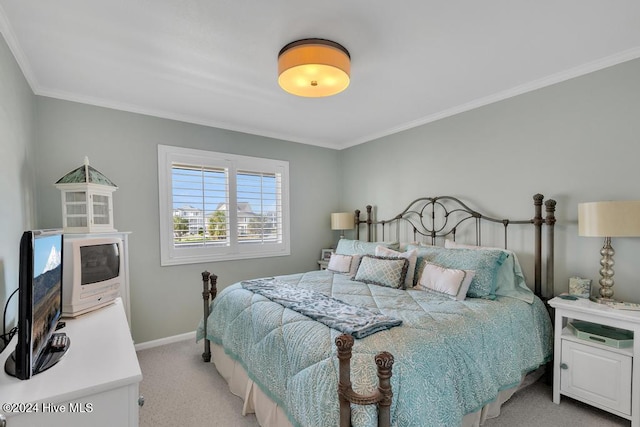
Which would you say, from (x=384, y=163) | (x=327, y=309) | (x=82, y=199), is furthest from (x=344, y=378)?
(x=384, y=163)

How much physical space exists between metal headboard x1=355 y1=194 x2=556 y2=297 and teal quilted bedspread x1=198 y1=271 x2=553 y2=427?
1.69ft

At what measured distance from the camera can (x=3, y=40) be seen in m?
1.81

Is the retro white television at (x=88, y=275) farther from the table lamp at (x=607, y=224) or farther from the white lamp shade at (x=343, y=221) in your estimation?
the table lamp at (x=607, y=224)

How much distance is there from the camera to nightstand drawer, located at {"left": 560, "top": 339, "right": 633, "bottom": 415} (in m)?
1.94

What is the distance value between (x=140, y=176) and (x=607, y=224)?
4.07m

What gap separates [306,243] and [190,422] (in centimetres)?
270

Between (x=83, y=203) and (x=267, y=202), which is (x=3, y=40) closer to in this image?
(x=83, y=203)

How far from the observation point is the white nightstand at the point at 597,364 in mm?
1898

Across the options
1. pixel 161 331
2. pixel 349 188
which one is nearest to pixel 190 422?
pixel 161 331

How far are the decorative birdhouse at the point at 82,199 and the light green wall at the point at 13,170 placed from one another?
23cm

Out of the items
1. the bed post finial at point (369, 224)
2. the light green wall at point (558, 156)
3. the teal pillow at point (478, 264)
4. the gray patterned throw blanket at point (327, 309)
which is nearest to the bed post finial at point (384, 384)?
the gray patterned throw blanket at point (327, 309)

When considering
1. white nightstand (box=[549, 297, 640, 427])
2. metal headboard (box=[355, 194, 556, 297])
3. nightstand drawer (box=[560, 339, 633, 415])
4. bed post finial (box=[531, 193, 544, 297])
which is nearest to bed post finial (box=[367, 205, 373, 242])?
metal headboard (box=[355, 194, 556, 297])

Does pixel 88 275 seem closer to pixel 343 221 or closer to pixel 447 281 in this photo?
pixel 447 281

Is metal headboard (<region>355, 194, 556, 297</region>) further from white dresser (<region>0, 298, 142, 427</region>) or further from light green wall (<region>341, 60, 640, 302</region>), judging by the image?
white dresser (<region>0, 298, 142, 427</region>)
